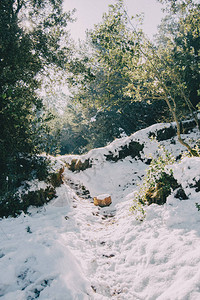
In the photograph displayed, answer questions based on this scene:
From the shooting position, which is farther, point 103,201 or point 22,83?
point 103,201

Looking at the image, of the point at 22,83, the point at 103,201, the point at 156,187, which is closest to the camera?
the point at 156,187

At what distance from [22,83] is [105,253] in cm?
698

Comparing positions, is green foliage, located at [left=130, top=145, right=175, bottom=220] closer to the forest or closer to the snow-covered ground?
the snow-covered ground

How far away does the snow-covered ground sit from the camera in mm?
2600

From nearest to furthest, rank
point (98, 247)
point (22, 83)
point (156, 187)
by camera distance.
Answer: point (98, 247) < point (156, 187) < point (22, 83)

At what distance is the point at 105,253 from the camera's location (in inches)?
166

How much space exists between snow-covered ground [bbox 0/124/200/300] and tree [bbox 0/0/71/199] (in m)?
1.92

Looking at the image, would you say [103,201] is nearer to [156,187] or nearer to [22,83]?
[156,187]

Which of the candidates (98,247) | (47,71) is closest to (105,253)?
(98,247)

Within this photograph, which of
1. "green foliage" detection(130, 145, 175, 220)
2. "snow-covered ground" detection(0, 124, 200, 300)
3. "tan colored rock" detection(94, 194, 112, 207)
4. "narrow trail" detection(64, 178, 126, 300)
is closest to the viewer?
"snow-covered ground" detection(0, 124, 200, 300)

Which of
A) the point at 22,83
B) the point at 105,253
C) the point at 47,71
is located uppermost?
the point at 47,71

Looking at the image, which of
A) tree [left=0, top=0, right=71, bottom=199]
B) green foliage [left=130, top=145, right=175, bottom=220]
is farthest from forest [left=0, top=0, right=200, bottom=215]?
green foliage [left=130, top=145, right=175, bottom=220]

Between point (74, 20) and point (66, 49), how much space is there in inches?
79.6

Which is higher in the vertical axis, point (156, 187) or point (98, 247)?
point (156, 187)
